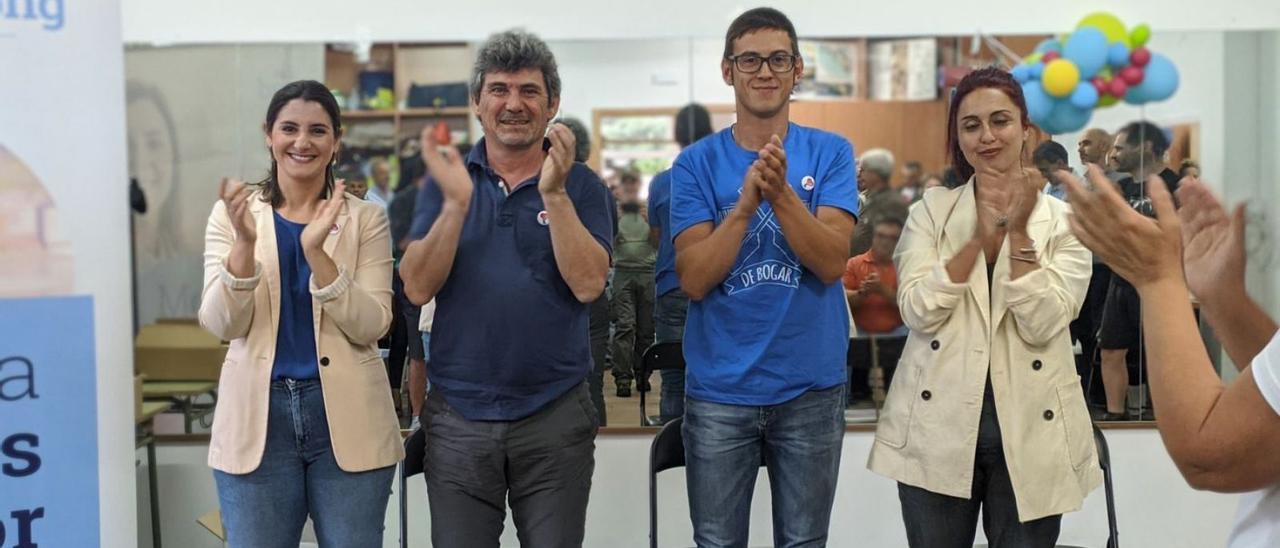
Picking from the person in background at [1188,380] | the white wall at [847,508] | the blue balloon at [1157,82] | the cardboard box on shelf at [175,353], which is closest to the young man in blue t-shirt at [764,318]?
the person in background at [1188,380]

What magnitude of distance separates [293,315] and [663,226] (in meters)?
0.92

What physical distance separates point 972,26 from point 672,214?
71.9 inches

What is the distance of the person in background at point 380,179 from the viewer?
301 cm

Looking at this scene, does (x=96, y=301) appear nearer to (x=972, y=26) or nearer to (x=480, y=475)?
(x=480, y=475)

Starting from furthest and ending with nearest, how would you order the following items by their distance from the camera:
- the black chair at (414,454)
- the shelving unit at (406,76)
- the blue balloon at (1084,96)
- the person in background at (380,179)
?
the shelving unit at (406,76), the blue balloon at (1084,96), the person in background at (380,179), the black chair at (414,454)

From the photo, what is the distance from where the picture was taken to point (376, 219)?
7.75ft

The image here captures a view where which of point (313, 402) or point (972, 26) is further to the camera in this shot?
point (972, 26)

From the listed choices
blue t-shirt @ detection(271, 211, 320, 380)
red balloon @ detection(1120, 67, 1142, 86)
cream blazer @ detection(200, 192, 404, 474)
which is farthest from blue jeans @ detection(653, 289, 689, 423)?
red balloon @ detection(1120, 67, 1142, 86)

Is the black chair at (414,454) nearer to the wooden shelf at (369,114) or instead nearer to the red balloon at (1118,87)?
the wooden shelf at (369,114)

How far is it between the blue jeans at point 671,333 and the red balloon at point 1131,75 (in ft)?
5.64

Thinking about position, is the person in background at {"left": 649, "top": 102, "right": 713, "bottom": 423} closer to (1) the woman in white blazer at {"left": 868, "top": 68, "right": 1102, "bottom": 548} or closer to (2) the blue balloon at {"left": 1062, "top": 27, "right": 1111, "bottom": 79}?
(1) the woman in white blazer at {"left": 868, "top": 68, "right": 1102, "bottom": 548}

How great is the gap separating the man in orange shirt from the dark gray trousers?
49.7 inches

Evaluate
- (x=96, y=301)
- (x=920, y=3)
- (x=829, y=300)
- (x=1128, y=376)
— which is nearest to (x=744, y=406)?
(x=829, y=300)

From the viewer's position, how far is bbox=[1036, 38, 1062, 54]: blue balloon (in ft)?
11.9
